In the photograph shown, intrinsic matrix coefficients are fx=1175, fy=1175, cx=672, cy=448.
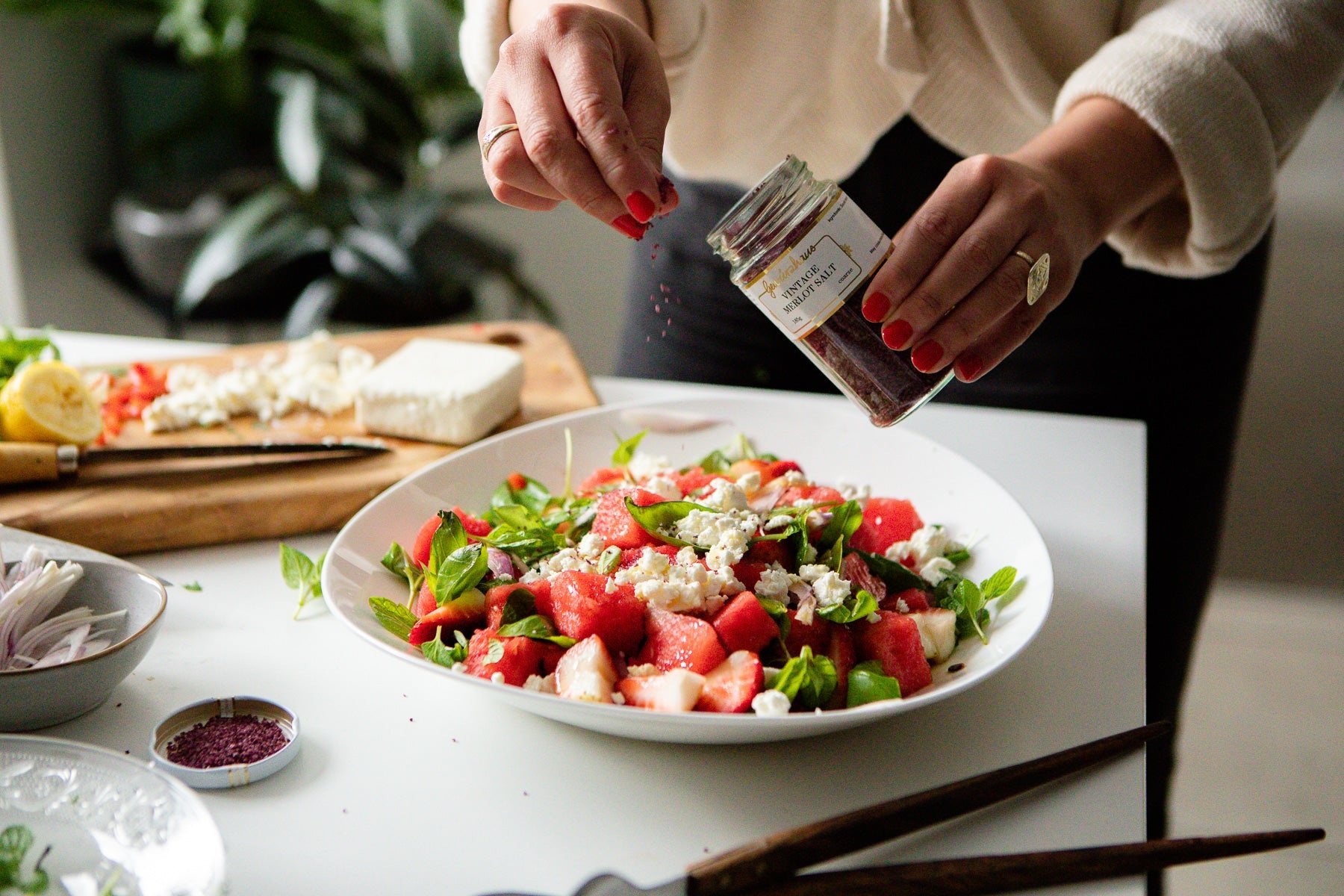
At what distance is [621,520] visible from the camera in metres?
1.03

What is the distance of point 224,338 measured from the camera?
10.4 ft

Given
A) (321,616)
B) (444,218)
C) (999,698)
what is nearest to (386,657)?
(321,616)

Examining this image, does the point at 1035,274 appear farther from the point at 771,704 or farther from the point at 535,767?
the point at 535,767

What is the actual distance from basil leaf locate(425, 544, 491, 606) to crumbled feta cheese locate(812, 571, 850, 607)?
0.27 m

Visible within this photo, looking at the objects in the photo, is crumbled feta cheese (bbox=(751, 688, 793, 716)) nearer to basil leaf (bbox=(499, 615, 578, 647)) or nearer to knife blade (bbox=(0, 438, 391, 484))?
basil leaf (bbox=(499, 615, 578, 647))

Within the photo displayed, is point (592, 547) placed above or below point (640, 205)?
below

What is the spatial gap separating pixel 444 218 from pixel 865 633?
223 cm

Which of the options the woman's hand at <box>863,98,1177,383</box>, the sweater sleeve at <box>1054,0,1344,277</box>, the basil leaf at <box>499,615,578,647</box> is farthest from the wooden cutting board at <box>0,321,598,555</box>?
the sweater sleeve at <box>1054,0,1344,277</box>

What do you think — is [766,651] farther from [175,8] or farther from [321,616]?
[175,8]

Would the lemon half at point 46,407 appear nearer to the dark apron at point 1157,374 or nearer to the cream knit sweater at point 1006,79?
the cream knit sweater at point 1006,79

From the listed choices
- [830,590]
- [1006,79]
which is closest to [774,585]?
[830,590]

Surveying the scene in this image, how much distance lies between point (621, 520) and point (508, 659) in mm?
190

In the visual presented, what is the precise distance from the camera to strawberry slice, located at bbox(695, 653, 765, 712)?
834mm

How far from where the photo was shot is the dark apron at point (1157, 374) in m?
1.58
